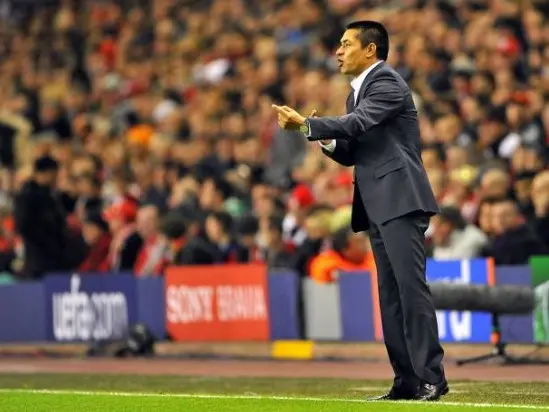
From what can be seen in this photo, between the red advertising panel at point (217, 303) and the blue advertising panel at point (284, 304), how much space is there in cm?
8

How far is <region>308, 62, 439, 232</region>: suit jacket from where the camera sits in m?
9.88

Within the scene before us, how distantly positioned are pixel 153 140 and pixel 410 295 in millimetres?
13576

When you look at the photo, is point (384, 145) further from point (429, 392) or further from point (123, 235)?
point (123, 235)

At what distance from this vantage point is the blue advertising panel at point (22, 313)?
2002 centimetres

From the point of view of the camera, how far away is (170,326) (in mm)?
18703

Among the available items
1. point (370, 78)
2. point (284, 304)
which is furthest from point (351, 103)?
point (284, 304)

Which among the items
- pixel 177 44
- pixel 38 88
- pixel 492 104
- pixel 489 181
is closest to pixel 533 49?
pixel 492 104

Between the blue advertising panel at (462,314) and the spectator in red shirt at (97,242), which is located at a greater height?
the spectator in red shirt at (97,242)

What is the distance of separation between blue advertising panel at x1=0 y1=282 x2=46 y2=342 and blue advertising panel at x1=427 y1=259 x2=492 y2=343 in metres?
5.96

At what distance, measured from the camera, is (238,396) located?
35.7ft

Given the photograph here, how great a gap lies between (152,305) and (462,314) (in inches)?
171

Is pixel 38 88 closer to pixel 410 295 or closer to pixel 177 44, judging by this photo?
pixel 177 44

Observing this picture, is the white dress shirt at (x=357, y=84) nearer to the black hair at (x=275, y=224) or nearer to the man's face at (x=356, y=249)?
the man's face at (x=356, y=249)

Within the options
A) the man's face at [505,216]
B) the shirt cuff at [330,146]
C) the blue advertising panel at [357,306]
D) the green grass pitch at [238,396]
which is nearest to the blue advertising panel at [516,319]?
the man's face at [505,216]
